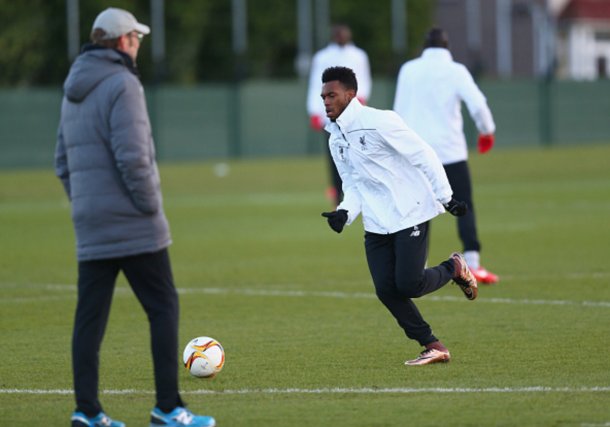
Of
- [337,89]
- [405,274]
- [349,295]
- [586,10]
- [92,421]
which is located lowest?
[349,295]

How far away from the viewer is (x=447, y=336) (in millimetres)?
7750

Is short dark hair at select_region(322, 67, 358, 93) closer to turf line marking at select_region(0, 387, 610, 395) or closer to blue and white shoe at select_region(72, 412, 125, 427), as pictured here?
turf line marking at select_region(0, 387, 610, 395)

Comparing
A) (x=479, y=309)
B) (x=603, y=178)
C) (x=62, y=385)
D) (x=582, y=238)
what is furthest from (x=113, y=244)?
(x=603, y=178)

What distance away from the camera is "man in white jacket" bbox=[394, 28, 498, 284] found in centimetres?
1002

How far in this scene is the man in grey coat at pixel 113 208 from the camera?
16.6 ft

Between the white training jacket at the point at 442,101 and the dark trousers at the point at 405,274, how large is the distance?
3.26 m

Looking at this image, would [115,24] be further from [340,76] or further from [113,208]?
[340,76]

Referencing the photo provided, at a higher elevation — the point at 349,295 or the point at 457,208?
the point at 457,208

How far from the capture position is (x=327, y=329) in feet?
26.9

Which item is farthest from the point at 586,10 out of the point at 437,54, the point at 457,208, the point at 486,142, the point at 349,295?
the point at 457,208

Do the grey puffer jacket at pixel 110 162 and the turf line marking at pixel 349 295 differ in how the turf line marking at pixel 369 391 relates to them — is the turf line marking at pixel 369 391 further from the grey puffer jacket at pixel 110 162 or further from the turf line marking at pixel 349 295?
the turf line marking at pixel 349 295

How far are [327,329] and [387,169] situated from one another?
6.12 ft

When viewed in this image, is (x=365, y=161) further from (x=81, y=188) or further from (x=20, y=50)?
(x=20, y=50)

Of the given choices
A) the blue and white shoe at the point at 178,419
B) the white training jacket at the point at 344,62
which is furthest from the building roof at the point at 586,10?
the blue and white shoe at the point at 178,419
